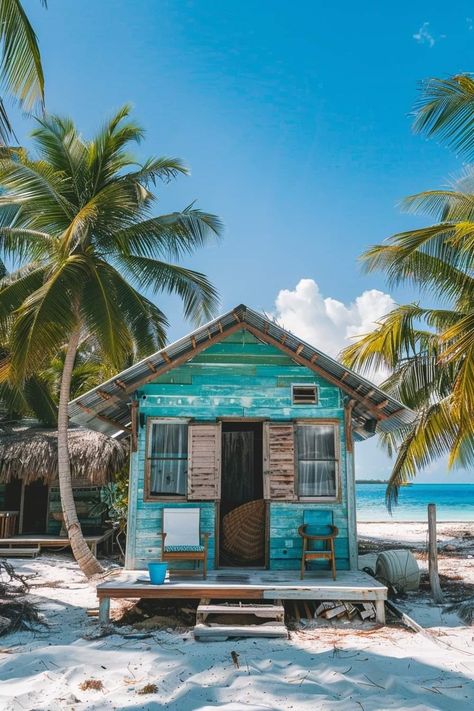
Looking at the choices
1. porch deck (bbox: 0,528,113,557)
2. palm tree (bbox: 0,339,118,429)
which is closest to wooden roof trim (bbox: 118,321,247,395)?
porch deck (bbox: 0,528,113,557)

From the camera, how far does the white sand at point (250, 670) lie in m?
4.42

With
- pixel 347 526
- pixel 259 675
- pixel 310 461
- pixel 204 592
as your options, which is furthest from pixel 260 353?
pixel 259 675

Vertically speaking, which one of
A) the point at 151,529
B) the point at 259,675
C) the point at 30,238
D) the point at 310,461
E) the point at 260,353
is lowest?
the point at 259,675

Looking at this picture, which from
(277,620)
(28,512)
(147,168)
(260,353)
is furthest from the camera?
(28,512)

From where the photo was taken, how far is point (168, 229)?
426 inches

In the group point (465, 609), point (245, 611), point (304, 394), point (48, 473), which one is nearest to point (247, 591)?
point (245, 611)

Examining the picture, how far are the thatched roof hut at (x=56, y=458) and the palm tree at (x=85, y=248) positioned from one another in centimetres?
241

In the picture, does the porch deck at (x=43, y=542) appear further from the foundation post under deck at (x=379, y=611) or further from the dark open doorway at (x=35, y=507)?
the foundation post under deck at (x=379, y=611)

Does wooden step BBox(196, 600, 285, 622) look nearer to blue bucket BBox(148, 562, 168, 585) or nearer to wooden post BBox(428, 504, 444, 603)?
blue bucket BBox(148, 562, 168, 585)

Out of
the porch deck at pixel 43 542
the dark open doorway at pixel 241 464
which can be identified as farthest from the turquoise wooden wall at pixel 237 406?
the porch deck at pixel 43 542

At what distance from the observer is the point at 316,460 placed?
828cm

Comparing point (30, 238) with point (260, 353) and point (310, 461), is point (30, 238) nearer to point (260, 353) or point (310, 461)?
point (260, 353)

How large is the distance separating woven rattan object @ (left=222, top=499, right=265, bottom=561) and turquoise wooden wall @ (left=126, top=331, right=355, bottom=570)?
52 centimetres

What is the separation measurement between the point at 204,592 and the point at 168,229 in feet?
21.2
